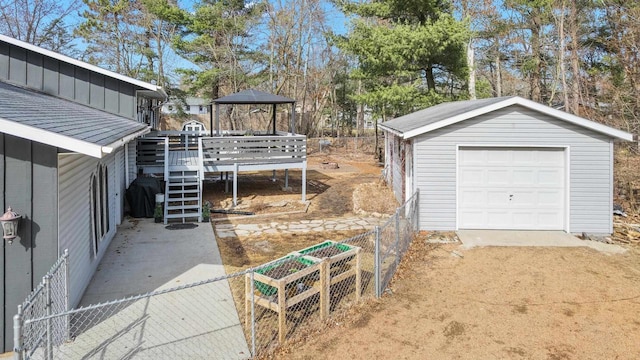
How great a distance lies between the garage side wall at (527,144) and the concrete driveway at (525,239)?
0.59 metres

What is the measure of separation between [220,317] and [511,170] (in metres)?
7.96

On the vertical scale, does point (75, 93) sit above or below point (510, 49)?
below

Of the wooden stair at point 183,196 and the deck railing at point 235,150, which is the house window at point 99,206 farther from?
the deck railing at point 235,150

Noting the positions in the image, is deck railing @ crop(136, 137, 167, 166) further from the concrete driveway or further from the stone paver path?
the concrete driveway

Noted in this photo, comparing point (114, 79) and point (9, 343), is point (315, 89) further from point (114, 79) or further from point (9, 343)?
point (9, 343)

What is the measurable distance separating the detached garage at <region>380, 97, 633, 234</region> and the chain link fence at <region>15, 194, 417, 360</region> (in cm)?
425

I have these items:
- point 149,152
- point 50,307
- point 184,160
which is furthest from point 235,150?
point 50,307

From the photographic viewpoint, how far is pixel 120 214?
38.7 feet

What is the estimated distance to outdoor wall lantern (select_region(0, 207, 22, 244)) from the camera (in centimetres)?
485

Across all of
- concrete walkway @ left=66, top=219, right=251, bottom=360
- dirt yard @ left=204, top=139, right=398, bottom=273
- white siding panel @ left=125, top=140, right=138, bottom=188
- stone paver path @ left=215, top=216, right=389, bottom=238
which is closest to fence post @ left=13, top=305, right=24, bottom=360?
concrete walkway @ left=66, top=219, right=251, bottom=360

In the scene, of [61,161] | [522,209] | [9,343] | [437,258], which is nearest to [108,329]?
[9,343]

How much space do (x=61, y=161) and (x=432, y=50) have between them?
1620cm

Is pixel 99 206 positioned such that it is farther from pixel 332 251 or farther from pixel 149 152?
pixel 149 152

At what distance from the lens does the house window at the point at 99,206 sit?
7896mm
